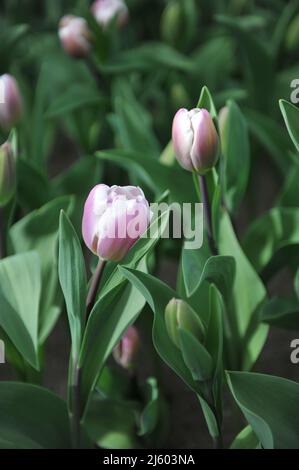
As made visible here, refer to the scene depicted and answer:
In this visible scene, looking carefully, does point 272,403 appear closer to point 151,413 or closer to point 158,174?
point 151,413

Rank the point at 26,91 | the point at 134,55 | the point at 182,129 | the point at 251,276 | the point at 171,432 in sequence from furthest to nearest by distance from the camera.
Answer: the point at 26,91 → the point at 134,55 → the point at 171,432 → the point at 251,276 → the point at 182,129

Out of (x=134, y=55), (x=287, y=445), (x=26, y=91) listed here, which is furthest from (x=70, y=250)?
(x=26, y=91)

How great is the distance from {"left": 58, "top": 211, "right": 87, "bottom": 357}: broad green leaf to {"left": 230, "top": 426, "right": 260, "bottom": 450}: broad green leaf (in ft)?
0.63

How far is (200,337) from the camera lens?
72 centimetres

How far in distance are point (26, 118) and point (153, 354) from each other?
1.60ft

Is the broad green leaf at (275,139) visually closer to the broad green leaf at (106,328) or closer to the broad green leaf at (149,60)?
the broad green leaf at (149,60)

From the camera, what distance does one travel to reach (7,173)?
816mm

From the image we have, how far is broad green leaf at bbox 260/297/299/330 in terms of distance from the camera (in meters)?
0.85

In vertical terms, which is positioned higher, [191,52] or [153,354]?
[191,52]

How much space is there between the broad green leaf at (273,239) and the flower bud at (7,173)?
0.90 ft

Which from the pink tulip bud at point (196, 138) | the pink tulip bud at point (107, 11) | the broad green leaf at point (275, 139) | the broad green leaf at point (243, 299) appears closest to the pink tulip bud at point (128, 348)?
the broad green leaf at point (243, 299)

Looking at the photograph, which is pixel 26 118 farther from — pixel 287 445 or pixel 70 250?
pixel 287 445

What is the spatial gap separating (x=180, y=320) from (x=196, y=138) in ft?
0.51

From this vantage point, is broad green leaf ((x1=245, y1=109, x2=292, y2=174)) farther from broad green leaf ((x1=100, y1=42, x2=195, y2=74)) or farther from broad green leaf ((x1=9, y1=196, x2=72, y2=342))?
broad green leaf ((x1=9, y1=196, x2=72, y2=342))
